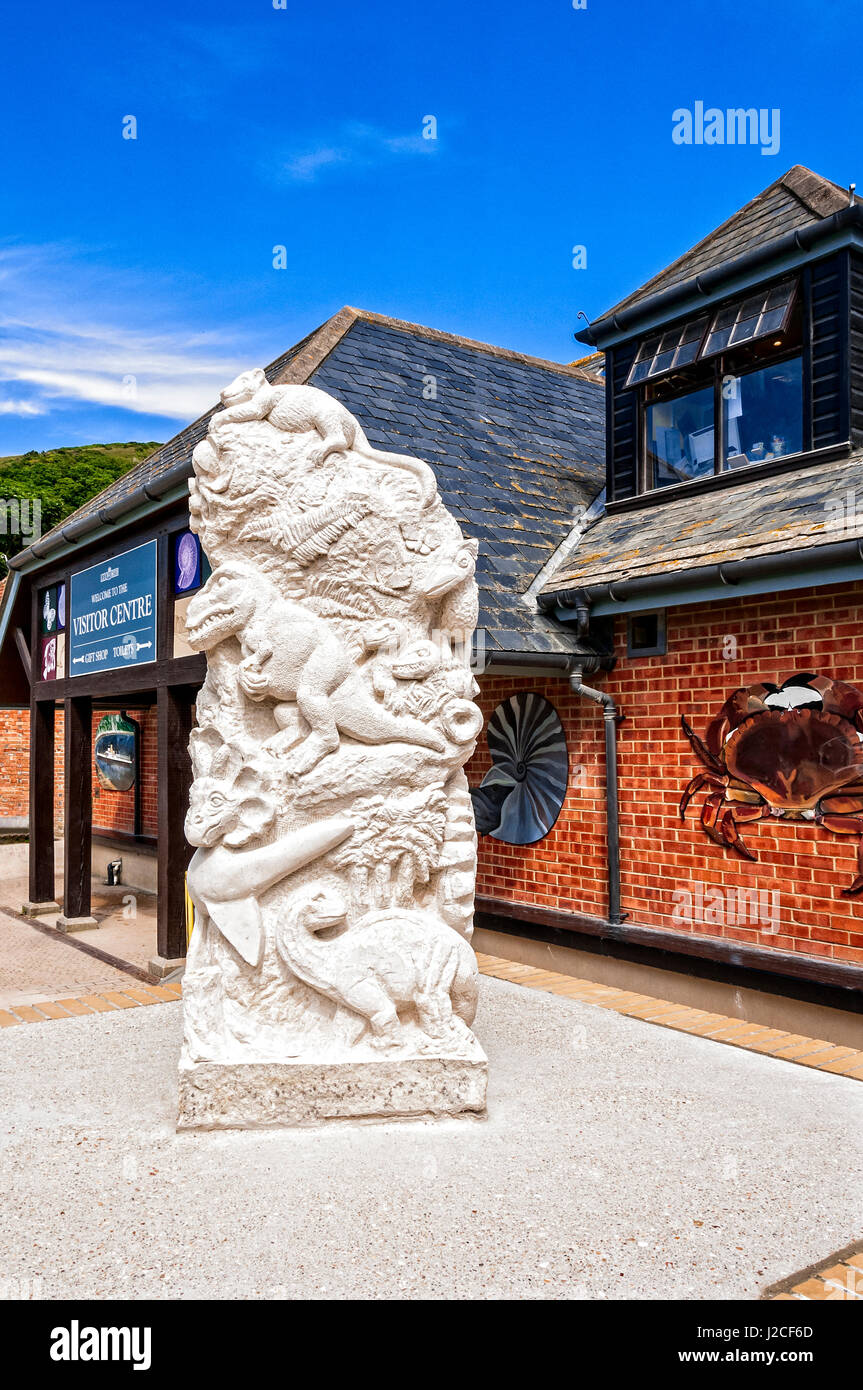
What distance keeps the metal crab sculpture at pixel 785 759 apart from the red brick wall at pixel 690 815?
7 centimetres

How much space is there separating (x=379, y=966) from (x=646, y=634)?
3600 millimetres

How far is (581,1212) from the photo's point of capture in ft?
10.1

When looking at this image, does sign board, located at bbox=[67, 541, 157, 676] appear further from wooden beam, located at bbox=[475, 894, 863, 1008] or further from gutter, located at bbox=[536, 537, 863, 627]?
wooden beam, located at bbox=[475, 894, 863, 1008]

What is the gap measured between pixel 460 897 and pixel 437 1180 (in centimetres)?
115

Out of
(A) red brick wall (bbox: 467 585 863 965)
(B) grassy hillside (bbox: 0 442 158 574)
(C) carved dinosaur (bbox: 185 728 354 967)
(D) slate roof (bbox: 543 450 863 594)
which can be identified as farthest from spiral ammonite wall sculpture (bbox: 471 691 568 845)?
(B) grassy hillside (bbox: 0 442 158 574)

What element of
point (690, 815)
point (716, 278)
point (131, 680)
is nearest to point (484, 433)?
point (716, 278)

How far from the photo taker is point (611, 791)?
680 centimetres

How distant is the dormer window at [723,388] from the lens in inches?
265

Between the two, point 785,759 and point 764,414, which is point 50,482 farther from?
point 785,759

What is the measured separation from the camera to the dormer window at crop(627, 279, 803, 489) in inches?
265

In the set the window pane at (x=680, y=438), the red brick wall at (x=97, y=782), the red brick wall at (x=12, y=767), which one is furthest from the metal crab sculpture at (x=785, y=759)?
the red brick wall at (x=12, y=767)

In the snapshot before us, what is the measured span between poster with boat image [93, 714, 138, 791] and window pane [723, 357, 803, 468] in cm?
816

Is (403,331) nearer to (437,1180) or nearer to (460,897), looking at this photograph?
(460,897)

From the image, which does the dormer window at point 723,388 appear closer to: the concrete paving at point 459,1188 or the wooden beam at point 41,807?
the concrete paving at point 459,1188
